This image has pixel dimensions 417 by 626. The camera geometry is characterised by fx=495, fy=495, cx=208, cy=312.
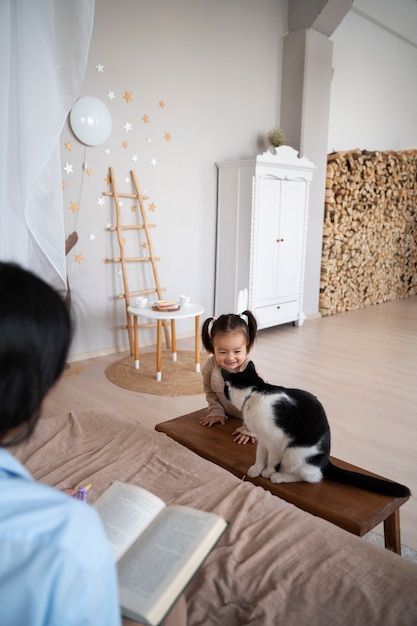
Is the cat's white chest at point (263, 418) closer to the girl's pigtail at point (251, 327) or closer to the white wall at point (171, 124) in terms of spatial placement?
the girl's pigtail at point (251, 327)

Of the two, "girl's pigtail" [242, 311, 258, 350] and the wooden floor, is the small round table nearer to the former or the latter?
the wooden floor

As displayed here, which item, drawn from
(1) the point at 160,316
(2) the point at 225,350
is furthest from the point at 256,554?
(1) the point at 160,316

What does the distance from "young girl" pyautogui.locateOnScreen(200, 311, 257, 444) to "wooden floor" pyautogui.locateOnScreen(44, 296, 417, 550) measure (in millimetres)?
111

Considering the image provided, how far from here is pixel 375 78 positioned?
6.03m

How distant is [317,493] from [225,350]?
65cm

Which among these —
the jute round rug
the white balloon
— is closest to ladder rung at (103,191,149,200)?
the white balloon

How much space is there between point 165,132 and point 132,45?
2.17 feet

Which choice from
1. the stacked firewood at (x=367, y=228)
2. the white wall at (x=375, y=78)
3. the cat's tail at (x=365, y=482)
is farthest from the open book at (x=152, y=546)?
the white wall at (x=375, y=78)

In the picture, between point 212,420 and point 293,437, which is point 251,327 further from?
point 293,437

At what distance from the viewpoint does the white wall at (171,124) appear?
11.9 feet

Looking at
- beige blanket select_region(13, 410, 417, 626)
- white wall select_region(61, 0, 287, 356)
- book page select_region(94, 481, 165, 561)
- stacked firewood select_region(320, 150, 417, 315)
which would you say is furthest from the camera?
stacked firewood select_region(320, 150, 417, 315)

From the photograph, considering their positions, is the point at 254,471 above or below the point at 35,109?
below

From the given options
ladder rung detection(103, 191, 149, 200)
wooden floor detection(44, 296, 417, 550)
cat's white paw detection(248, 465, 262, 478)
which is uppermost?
ladder rung detection(103, 191, 149, 200)

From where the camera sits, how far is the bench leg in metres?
1.48
